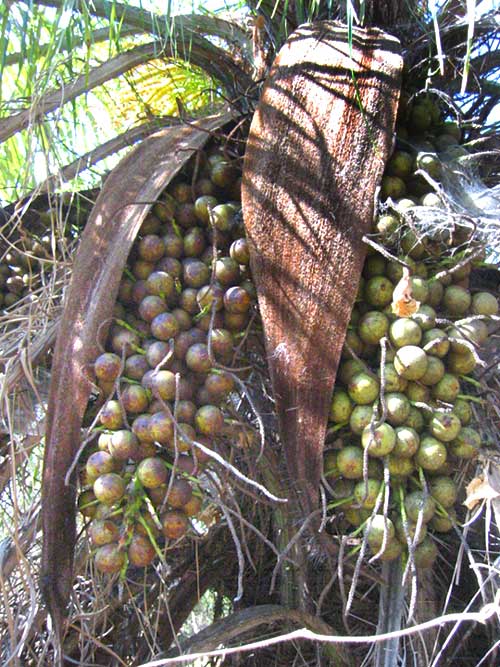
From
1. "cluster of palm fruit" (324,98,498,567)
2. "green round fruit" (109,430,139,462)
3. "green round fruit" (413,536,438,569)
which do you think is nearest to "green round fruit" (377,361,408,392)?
"cluster of palm fruit" (324,98,498,567)

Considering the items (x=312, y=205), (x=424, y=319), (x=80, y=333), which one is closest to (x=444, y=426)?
(x=424, y=319)

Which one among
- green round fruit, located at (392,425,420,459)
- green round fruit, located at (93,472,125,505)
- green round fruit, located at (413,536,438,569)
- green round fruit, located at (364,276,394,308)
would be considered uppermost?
green round fruit, located at (364,276,394,308)

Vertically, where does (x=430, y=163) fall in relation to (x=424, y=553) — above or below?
above

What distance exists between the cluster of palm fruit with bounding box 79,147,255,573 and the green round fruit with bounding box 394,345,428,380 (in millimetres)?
231

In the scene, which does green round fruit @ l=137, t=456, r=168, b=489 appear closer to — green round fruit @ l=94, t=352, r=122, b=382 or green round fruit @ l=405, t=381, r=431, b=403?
green round fruit @ l=94, t=352, r=122, b=382

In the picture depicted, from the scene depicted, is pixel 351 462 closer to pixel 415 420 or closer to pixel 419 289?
pixel 415 420

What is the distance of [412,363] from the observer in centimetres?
99

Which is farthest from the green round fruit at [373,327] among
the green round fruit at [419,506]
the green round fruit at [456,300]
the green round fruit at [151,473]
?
the green round fruit at [151,473]

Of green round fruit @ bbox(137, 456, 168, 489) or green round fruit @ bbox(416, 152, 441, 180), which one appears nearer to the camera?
green round fruit @ bbox(137, 456, 168, 489)

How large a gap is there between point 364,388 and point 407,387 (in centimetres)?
6

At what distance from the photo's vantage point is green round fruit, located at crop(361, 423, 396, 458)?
→ 973 millimetres

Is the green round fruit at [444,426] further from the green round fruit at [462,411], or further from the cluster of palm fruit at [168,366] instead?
the cluster of palm fruit at [168,366]

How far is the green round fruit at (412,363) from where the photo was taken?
39.2 inches

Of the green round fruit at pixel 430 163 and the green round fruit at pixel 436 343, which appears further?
the green round fruit at pixel 430 163
